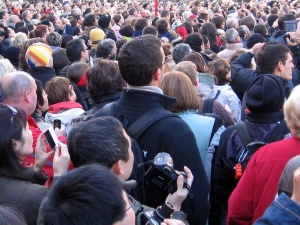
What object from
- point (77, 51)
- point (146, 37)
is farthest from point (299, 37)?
point (146, 37)

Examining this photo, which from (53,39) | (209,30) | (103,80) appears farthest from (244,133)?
(209,30)

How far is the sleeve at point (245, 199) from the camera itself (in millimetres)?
2775

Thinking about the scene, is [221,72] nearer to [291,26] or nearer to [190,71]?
[190,71]

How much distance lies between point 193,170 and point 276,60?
5.60 ft

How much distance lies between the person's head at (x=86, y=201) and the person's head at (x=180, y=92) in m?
1.87

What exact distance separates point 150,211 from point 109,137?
418mm

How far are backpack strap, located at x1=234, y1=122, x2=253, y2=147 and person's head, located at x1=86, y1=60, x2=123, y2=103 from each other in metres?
1.11

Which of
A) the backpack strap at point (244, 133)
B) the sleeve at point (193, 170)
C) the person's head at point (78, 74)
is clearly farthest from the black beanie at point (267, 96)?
the person's head at point (78, 74)

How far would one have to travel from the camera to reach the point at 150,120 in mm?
2865

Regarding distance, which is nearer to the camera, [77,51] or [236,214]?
[236,214]

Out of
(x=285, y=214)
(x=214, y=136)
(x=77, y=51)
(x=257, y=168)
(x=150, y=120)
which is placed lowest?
Result: (x=77, y=51)

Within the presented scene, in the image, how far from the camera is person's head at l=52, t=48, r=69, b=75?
6.43 meters

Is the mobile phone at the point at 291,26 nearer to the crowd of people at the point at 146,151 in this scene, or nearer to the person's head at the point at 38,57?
the crowd of people at the point at 146,151

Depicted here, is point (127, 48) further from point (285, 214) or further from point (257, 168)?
point (285, 214)
